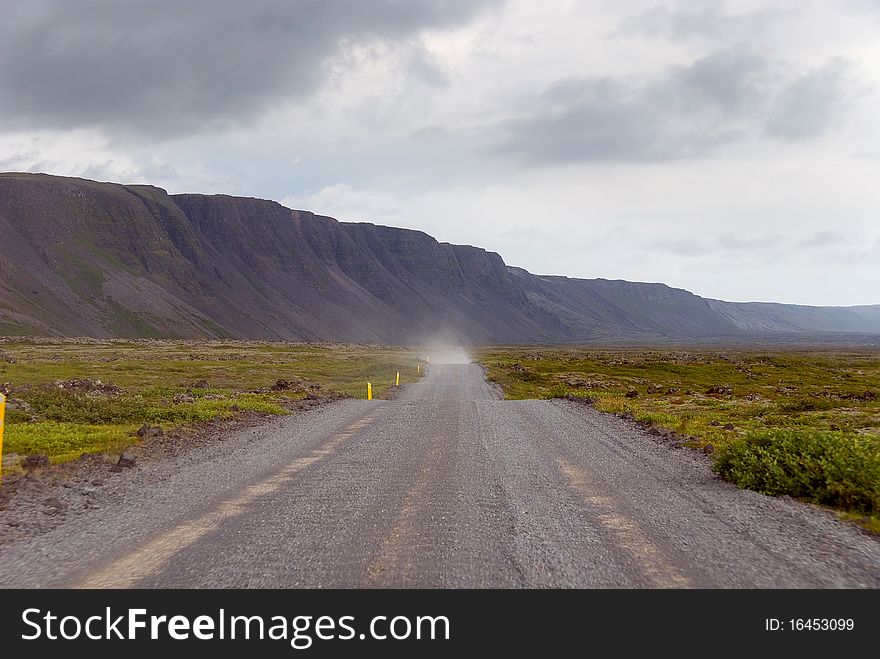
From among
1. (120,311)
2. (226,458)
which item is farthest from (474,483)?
(120,311)

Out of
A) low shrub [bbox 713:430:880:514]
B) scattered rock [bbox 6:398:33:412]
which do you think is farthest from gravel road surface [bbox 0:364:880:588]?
scattered rock [bbox 6:398:33:412]

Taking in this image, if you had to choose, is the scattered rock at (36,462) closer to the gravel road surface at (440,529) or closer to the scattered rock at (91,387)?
the gravel road surface at (440,529)

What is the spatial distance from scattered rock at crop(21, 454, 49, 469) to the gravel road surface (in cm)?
178

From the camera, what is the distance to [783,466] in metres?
11.4

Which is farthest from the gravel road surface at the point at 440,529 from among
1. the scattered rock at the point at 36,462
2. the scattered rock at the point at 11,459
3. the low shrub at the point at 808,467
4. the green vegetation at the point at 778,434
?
the scattered rock at the point at 11,459

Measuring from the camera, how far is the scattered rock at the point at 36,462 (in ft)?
42.3

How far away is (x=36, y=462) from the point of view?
13.0 metres

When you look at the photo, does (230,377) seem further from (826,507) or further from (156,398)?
(826,507)

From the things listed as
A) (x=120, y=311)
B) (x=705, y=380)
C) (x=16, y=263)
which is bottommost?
(x=705, y=380)

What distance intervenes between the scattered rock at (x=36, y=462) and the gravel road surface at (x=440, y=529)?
70.2 inches

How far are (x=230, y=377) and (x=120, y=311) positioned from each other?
6202 inches

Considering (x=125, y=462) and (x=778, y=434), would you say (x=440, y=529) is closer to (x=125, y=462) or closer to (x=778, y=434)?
(x=778, y=434)

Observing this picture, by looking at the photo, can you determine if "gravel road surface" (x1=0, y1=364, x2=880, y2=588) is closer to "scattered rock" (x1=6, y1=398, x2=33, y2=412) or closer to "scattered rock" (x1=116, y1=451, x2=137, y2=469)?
"scattered rock" (x1=116, y1=451, x2=137, y2=469)

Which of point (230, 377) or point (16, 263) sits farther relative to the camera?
point (16, 263)
